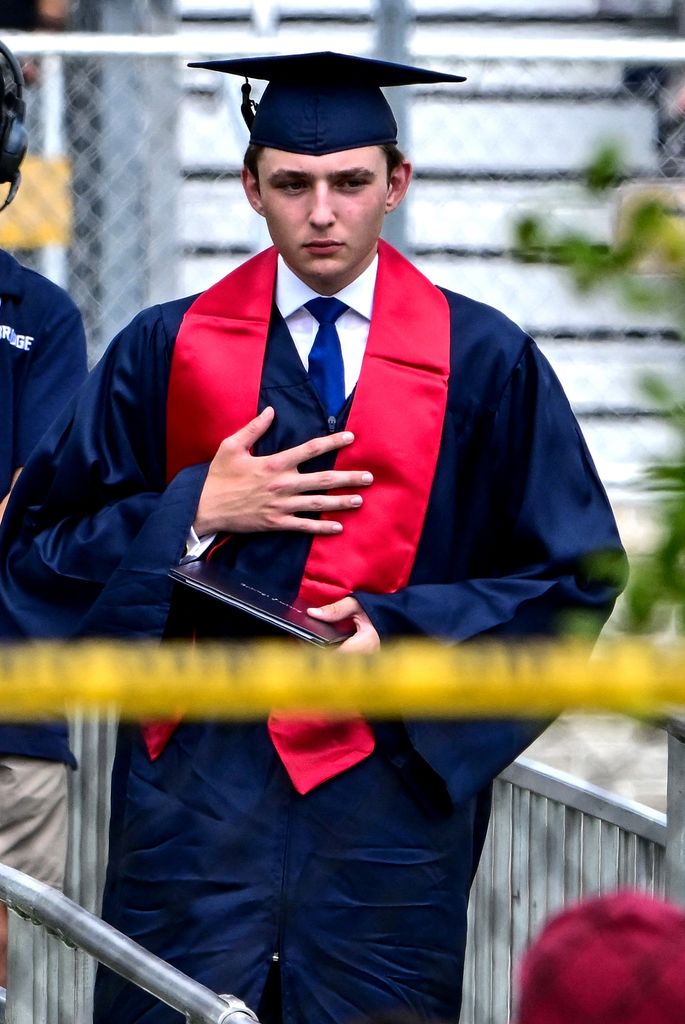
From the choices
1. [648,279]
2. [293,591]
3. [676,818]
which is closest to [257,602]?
[293,591]

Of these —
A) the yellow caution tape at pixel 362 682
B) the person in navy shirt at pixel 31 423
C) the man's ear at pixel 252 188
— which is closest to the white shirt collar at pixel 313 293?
the man's ear at pixel 252 188

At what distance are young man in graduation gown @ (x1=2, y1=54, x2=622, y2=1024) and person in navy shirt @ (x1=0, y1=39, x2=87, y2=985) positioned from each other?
52 centimetres

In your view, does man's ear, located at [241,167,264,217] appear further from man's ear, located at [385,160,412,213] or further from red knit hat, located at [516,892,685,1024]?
red knit hat, located at [516,892,685,1024]

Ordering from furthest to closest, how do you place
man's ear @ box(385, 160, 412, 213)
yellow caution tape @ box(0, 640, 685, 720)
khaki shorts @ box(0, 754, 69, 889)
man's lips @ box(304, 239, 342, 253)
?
khaki shorts @ box(0, 754, 69, 889)
man's ear @ box(385, 160, 412, 213)
man's lips @ box(304, 239, 342, 253)
yellow caution tape @ box(0, 640, 685, 720)

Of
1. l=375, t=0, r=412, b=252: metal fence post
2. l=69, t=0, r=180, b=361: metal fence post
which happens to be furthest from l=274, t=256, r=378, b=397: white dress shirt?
l=69, t=0, r=180, b=361: metal fence post

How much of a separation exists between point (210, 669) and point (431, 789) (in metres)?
1.42

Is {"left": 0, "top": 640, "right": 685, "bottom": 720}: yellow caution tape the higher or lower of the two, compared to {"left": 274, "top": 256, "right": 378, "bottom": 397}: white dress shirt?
higher

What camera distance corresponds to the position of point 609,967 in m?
1.34

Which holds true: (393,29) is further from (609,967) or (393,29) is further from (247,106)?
(609,967)

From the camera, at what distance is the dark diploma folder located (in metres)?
2.55

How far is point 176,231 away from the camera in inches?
214

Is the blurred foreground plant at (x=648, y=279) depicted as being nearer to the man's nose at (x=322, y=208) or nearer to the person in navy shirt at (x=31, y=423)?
the man's nose at (x=322, y=208)

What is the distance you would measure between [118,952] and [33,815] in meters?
1.29

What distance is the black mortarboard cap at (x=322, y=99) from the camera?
2.85m
